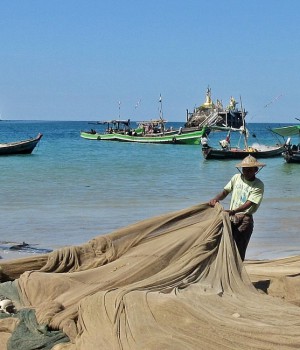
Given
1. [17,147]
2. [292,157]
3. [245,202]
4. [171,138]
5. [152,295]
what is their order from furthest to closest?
[171,138] < [17,147] < [292,157] < [245,202] < [152,295]

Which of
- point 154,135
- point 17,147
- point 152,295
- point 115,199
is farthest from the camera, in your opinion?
point 154,135

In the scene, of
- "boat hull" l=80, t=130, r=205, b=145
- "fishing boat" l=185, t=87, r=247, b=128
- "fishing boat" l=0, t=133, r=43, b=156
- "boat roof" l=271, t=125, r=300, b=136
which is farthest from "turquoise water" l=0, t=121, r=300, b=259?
"fishing boat" l=185, t=87, r=247, b=128

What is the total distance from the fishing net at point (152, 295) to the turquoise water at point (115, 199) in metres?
3.48

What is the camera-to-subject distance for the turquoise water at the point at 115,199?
11.1 m

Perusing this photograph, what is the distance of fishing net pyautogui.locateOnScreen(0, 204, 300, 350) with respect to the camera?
4102mm

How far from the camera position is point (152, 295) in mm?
4598

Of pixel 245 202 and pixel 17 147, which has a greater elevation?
pixel 245 202

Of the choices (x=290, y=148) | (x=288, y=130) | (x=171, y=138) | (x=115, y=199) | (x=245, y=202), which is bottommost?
(x=171, y=138)

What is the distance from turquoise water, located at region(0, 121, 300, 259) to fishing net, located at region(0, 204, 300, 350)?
11.4 feet

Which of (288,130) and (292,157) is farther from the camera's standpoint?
(288,130)

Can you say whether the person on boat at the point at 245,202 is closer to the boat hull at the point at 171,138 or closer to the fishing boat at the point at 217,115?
the boat hull at the point at 171,138

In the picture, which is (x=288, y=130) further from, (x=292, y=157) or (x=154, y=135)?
(x=154, y=135)

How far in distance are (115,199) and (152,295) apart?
39.5ft

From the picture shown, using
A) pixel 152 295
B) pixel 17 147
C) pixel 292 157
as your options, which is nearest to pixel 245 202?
pixel 152 295
